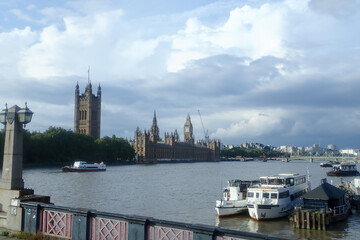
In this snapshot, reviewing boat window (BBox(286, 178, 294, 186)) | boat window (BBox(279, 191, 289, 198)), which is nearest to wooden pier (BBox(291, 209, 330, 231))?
boat window (BBox(279, 191, 289, 198))

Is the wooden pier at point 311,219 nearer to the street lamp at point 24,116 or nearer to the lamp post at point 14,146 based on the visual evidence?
the lamp post at point 14,146

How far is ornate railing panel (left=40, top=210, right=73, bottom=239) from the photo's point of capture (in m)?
13.5

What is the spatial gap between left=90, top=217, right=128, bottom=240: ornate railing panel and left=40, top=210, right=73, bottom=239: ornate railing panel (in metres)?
0.92

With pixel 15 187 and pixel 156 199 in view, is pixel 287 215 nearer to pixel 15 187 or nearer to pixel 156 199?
pixel 156 199

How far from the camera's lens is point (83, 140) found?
14862cm

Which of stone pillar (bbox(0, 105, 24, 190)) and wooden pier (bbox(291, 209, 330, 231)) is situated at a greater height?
stone pillar (bbox(0, 105, 24, 190))

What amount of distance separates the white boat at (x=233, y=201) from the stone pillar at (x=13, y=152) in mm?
23004

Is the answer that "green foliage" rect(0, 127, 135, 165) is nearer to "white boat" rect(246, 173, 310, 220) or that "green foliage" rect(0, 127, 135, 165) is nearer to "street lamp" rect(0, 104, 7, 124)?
"white boat" rect(246, 173, 310, 220)

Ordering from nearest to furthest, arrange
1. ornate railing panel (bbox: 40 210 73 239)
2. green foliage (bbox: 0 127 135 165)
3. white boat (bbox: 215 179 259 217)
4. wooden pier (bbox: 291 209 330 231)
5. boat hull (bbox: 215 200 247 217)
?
ornate railing panel (bbox: 40 210 73 239) → wooden pier (bbox: 291 209 330 231) → boat hull (bbox: 215 200 247 217) → white boat (bbox: 215 179 259 217) → green foliage (bbox: 0 127 135 165)

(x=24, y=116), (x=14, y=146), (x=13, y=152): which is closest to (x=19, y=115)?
(x=24, y=116)

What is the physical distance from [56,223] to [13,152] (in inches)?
156

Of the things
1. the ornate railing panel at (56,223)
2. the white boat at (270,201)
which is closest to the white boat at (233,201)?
the white boat at (270,201)

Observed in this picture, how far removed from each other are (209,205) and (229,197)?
12.0 feet

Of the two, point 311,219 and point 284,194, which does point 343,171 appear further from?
point 311,219
